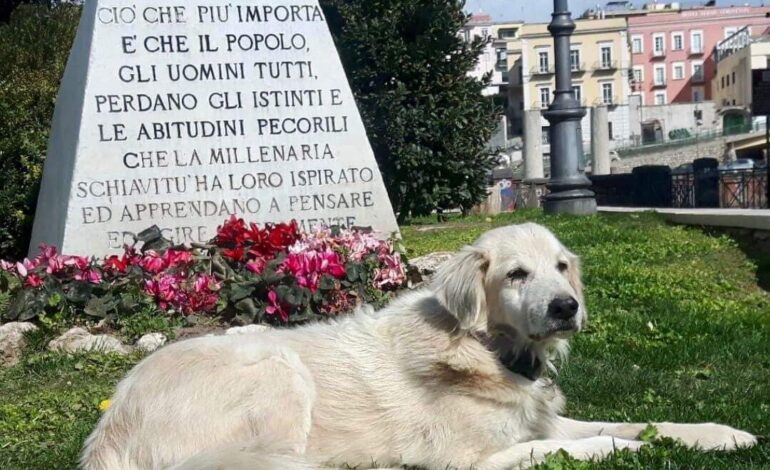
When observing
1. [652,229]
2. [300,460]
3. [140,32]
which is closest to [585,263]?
[652,229]

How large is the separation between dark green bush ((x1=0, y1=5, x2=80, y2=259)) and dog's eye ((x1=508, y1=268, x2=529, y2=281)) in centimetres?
1051

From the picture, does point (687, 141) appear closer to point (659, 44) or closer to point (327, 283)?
point (659, 44)

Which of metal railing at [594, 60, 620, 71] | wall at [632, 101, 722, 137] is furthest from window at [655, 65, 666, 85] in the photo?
metal railing at [594, 60, 620, 71]

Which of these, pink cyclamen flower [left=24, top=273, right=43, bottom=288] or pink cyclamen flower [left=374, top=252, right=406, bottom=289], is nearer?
pink cyclamen flower [left=24, top=273, right=43, bottom=288]

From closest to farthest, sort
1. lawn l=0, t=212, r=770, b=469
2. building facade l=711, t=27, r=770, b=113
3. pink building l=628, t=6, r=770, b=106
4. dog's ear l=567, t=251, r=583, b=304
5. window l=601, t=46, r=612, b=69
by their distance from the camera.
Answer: dog's ear l=567, t=251, r=583, b=304 < lawn l=0, t=212, r=770, b=469 < building facade l=711, t=27, r=770, b=113 < window l=601, t=46, r=612, b=69 < pink building l=628, t=6, r=770, b=106

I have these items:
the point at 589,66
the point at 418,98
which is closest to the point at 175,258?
the point at 418,98

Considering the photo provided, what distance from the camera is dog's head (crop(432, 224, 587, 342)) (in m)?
4.19

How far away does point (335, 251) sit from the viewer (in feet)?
27.5

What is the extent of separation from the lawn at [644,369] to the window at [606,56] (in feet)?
318

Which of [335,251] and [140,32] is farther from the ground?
[140,32]

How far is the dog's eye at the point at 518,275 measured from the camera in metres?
4.30

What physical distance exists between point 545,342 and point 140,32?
704cm

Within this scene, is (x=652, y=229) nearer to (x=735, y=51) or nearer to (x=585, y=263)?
(x=585, y=263)

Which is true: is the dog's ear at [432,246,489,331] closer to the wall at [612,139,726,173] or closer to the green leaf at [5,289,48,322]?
the green leaf at [5,289,48,322]
